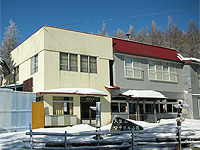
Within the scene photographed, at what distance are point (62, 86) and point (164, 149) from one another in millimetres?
10894

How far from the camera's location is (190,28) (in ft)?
211

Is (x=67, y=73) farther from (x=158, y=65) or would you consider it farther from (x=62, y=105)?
(x=158, y=65)

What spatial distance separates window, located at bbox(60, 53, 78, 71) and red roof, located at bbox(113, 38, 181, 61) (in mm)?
4142

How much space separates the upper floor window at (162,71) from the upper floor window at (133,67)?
63.4 inches

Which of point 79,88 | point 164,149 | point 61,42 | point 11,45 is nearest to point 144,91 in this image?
point 79,88

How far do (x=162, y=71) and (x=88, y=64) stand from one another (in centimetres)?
872

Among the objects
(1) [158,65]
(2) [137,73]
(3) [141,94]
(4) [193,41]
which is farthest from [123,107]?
(4) [193,41]

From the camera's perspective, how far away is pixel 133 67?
24594 mm

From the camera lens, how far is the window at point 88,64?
21.9 meters

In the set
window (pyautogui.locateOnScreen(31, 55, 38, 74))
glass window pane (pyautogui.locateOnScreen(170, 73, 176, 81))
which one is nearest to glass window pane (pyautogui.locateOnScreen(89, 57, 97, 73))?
window (pyautogui.locateOnScreen(31, 55, 38, 74))

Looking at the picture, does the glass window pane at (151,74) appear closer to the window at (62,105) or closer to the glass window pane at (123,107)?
the glass window pane at (123,107)

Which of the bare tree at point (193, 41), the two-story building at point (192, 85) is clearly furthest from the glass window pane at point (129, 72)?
the bare tree at point (193, 41)

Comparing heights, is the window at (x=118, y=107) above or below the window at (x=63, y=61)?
below

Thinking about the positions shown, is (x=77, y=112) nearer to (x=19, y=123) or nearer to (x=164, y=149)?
(x=19, y=123)
